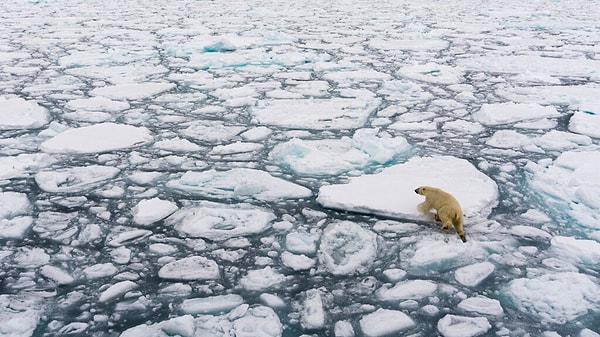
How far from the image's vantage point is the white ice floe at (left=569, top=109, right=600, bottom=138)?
2.76 m

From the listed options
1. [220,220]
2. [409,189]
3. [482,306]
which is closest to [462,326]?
[482,306]

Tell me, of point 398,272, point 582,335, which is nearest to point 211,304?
point 398,272

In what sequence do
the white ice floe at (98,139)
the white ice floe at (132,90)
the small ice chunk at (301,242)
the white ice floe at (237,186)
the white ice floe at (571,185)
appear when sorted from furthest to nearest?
1. the white ice floe at (132,90)
2. the white ice floe at (98,139)
3. the white ice floe at (237,186)
4. the white ice floe at (571,185)
5. the small ice chunk at (301,242)

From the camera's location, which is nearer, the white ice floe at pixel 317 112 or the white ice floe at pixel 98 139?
the white ice floe at pixel 98 139

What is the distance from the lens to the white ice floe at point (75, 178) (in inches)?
83.1

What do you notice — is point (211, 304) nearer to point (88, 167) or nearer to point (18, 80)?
point (88, 167)

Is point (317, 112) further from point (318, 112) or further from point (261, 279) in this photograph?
point (261, 279)

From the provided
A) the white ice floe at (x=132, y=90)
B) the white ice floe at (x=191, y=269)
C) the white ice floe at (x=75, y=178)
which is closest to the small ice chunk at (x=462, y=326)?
the white ice floe at (x=191, y=269)

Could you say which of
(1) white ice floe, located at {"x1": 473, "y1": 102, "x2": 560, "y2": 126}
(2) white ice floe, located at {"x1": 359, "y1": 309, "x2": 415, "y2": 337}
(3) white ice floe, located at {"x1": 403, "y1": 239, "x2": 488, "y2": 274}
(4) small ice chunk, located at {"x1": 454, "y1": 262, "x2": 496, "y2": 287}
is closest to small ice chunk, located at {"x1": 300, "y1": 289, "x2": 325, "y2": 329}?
(2) white ice floe, located at {"x1": 359, "y1": 309, "x2": 415, "y2": 337}

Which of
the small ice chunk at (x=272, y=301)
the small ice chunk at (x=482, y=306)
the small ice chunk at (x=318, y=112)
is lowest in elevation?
the small ice chunk at (x=318, y=112)

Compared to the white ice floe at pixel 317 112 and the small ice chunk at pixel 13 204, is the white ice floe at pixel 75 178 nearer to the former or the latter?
the small ice chunk at pixel 13 204

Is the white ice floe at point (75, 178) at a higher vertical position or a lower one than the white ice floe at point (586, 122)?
lower

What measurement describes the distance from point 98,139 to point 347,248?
5.45ft

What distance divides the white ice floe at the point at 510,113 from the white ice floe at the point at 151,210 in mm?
1991
